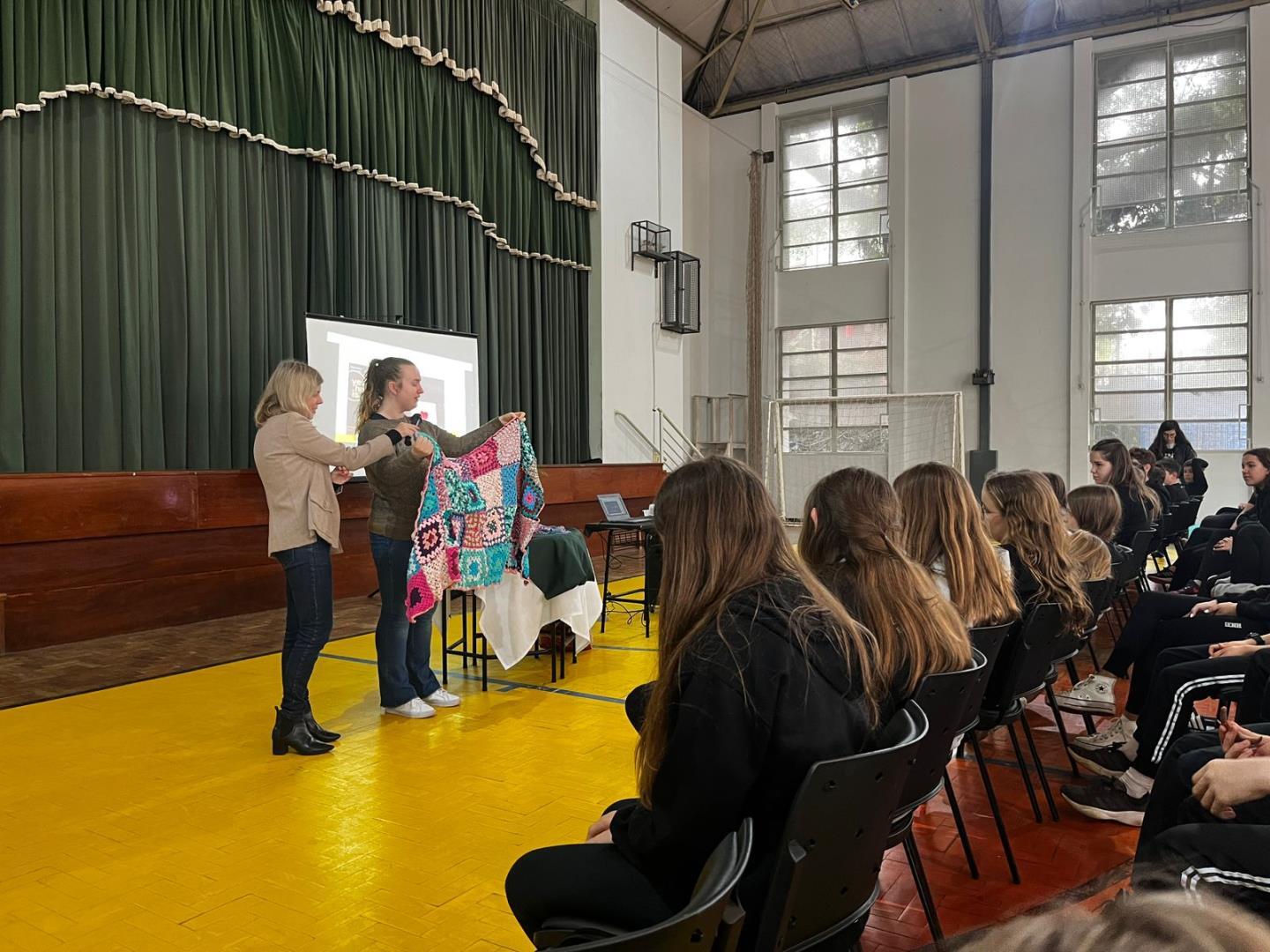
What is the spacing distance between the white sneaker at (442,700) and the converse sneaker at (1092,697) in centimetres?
254

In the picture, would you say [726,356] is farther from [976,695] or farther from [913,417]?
[976,695]

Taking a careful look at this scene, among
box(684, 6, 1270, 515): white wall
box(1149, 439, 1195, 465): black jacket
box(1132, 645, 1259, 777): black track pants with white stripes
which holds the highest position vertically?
box(684, 6, 1270, 515): white wall

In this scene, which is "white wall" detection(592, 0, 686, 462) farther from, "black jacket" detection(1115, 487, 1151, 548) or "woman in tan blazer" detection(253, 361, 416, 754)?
"woman in tan blazer" detection(253, 361, 416, 754)

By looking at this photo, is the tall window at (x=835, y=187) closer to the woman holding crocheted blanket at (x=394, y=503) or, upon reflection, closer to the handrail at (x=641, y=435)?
the handrail at (x=641, y=435)

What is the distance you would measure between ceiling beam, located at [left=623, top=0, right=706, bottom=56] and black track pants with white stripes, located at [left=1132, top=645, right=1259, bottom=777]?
10963 millimetres

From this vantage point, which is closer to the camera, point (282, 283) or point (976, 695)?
point (976, 695)

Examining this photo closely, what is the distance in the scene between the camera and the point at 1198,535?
20.7 feet

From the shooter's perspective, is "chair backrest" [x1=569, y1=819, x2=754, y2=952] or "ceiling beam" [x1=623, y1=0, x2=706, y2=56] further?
"ceiling beam" [x1=623, y1=0, x2=706, y2=56]

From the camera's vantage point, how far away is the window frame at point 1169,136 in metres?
10.9

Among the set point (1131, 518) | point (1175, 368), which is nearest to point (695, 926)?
point (1131, 518)

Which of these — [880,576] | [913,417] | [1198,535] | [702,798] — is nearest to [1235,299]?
[913,417]

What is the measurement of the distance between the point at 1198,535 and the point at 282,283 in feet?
22.7

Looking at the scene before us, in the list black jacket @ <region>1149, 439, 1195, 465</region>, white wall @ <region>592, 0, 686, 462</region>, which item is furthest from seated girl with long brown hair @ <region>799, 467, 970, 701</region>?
white wall @ <region>592, 0, 686, 462</region>

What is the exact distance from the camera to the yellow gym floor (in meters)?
2.17
